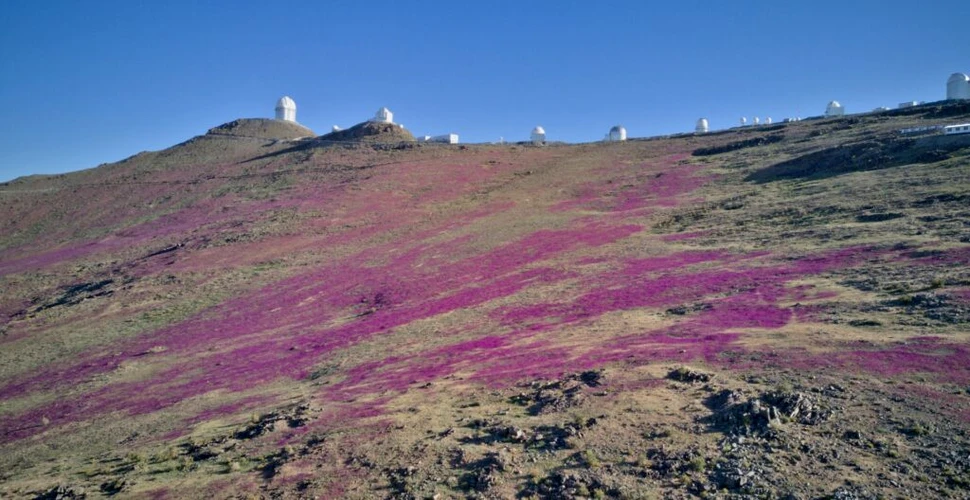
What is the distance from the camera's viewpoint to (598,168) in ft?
206

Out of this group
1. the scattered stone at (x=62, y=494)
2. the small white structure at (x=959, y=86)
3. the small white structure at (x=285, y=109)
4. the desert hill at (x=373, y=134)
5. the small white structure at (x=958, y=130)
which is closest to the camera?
the scattered stone at (x=62, y=494)

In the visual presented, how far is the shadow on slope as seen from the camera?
135 feet

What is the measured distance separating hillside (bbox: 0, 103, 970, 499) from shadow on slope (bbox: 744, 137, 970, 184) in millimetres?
359

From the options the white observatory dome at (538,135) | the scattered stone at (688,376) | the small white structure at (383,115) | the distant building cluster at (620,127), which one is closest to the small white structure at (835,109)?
the distant building cluster at (620,127)

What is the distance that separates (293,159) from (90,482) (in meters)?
62.6

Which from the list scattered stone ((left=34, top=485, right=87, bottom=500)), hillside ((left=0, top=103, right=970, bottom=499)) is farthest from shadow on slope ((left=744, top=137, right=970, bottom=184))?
scattered stone ((left=34, top=485, right=87, bottom=500))

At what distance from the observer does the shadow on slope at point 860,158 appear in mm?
41281

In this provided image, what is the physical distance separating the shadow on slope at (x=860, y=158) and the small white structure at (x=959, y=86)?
3545cm

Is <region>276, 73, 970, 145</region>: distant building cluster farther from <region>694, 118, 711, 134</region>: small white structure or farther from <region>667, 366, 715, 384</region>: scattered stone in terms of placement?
<region>667, 366, 715, 384</region>: scattered stone

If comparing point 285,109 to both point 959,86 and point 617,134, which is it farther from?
point 959,86

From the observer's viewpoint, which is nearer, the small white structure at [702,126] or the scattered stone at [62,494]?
the scattered stone at [62,494]

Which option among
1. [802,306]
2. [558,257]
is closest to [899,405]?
[802,306]

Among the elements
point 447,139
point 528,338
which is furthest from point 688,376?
point 447,139

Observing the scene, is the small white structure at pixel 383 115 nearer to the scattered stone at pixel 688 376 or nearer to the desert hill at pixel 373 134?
the desert hill at pixel 373 134
